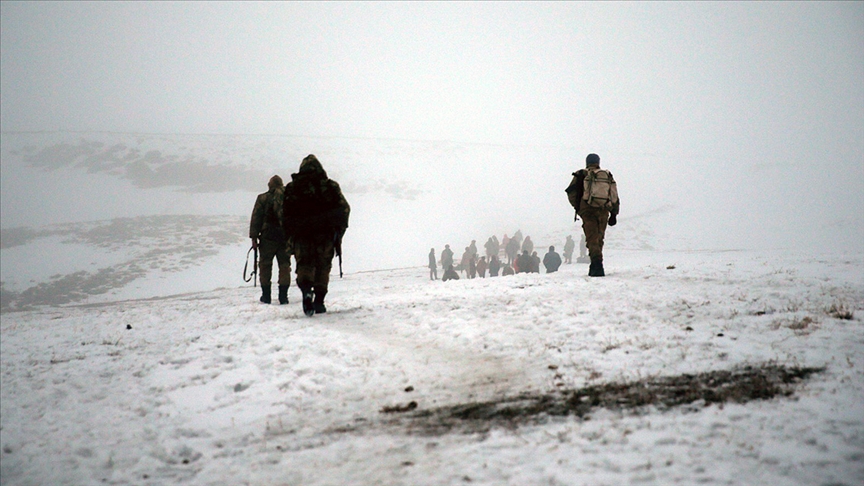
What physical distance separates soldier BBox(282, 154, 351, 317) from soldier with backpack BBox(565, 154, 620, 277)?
5.32 meters

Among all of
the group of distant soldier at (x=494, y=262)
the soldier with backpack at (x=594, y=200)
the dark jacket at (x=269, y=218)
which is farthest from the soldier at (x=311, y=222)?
the group of distant soldier at (x=494, y=262)

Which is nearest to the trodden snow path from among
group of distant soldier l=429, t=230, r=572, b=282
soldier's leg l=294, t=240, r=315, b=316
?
soldier's leg l=294, t=240, r=315, b=316

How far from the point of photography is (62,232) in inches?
1586

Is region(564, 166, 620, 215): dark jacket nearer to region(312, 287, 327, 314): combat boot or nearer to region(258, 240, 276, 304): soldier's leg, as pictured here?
region(312, 287, 327, 314): combat boot

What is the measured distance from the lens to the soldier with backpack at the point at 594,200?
32.9 ft

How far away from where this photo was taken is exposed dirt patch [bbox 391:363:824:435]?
11.8ft

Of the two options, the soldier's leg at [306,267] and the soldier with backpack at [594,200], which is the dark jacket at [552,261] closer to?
the soldier with backpack at [594,200]

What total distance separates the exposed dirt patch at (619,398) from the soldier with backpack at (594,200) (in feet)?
19.9

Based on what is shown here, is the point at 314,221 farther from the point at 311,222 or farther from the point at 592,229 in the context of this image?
the point at 592,229

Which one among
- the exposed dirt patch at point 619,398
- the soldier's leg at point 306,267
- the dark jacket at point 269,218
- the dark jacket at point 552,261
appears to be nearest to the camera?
the exposed dirt patch at point 619,398

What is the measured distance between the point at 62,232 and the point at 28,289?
13.6 m

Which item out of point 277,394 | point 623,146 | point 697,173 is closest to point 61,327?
point 277,394

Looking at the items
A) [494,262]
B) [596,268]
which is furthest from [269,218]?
[494,262]

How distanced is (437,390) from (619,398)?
5.66 feet
